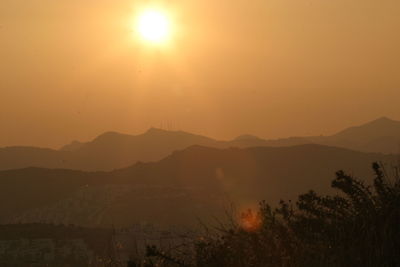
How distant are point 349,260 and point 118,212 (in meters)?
60.6

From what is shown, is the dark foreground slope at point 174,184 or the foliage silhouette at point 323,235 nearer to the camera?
the foliage silhouette at point 323,235

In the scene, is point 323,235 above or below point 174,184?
below

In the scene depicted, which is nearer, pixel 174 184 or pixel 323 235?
pixel 323 235

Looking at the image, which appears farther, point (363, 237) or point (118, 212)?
point (118, 212)

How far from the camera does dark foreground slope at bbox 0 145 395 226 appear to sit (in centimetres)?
6506

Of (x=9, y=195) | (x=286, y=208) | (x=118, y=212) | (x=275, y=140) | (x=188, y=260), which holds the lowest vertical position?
(x=188, y=260)

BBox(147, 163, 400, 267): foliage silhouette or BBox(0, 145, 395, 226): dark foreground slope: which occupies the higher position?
BBox(0, 145, 395, 226): dark foreground slope

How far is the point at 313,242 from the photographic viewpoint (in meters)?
4.64

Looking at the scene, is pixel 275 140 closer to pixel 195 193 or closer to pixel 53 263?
pixel 195 193

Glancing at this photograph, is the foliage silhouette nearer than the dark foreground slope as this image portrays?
Yes

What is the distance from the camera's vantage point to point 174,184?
85.6 meters

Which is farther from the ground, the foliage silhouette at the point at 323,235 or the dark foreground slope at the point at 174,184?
the dark foreground slope at the point at 174,184

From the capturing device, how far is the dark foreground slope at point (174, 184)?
6506cm

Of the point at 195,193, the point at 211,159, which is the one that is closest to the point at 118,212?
the point at 195,193
